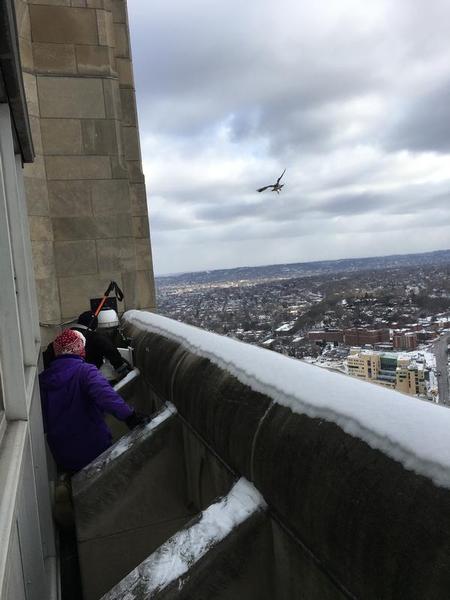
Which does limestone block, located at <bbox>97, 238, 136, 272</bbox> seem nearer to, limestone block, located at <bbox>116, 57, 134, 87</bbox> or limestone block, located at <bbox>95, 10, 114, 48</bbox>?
limestone block, located at <bbox>116, 57, 134, 87</bbox>

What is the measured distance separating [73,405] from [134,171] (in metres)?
5.18

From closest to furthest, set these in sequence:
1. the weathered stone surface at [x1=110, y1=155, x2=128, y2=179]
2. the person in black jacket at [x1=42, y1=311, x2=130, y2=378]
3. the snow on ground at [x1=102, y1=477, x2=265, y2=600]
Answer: the snow on ground at [x1=102, y1=477, x2=265, y2=600], the person in black jacket at [x1=42, y1=311, x2=130, y2=378], the weathered stone surface at [x1=110, y1=155, x2=128, y2=179]

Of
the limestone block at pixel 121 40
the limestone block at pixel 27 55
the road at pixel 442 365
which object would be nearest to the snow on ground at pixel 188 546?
the road at pixel 442 365

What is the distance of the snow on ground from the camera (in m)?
1.74

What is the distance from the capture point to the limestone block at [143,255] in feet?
27.0

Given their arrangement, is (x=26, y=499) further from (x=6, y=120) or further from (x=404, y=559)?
(x=6, y=120)

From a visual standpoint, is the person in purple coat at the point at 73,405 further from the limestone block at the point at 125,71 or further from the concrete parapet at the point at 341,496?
the limestone block at the point at 125,71

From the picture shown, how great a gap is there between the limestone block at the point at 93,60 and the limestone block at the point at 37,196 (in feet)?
4.91

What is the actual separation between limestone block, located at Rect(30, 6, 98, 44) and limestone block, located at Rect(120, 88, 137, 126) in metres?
0.92

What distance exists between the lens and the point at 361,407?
1.47 meters

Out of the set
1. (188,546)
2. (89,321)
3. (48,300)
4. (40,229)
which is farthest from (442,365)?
(40,229)

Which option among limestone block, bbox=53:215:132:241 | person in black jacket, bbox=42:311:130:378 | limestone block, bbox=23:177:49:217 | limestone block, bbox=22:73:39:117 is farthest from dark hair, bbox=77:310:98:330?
limestone block, bbox=22:73:39:117

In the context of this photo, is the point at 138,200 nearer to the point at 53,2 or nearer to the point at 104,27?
the point at 104,27

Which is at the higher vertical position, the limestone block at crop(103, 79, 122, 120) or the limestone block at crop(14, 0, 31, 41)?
the limestone block at crop(14, 0, 31, 41)
